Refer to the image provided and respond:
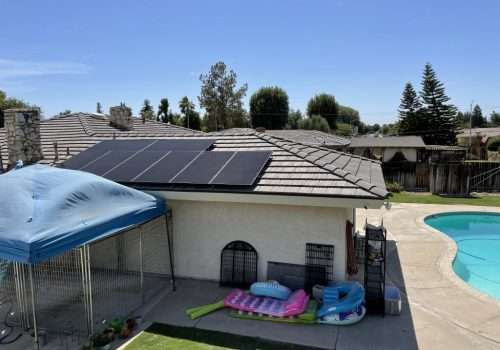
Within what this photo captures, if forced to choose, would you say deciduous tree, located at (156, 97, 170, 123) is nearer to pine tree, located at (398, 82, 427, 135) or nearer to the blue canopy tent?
pine tree, located at (398, 82, 427, 135)

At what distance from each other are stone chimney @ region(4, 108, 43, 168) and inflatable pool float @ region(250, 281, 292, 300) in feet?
29.1

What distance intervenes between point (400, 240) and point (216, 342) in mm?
10164

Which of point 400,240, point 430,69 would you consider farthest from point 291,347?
point 430,69

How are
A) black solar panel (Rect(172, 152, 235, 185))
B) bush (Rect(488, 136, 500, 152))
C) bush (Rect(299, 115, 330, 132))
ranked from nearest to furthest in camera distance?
black solar panel (Rect(172, 152, 235, 185)), bush (Rect(488, 136, 500, 152)), bush (Rect(299, 115, 330, 132))

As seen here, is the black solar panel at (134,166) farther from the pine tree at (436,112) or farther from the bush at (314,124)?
the bush at (314,124)

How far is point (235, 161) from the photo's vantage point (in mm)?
10211

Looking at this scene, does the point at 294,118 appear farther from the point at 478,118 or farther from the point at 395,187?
the point at 478,118

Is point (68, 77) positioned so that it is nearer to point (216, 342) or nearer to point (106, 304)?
point (106, 304)

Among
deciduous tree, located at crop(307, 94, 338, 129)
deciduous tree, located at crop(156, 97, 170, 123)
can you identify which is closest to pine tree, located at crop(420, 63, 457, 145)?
deciduous tree, located at crop(307, 94, 338, 129)

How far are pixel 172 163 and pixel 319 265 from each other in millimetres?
5216

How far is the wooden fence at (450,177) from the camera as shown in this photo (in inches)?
1007

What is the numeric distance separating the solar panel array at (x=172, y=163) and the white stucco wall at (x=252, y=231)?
90 centimetres

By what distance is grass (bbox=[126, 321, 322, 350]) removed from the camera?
267 inches

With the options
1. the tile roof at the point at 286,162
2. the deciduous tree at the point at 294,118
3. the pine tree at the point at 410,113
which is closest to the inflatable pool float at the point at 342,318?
the tile roof at the point at 286,162
